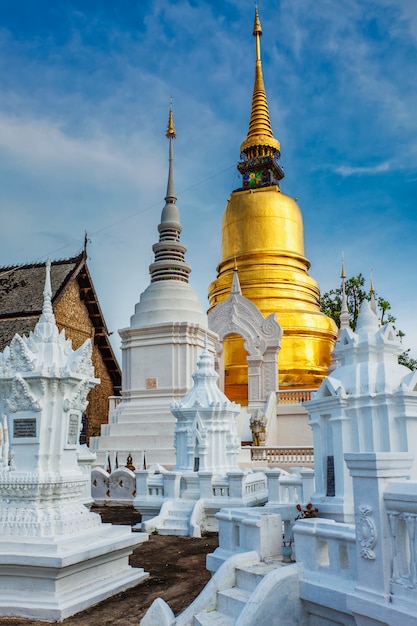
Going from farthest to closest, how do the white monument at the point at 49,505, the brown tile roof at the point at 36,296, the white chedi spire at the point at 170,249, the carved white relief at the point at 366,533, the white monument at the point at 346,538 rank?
the brown tile roof at the point at 36,296
the white chedi spire at the point at 170,249
the white monument at the point at 49,505
the carved white relief at the point at 366,533
the white monument at the point at 346,538

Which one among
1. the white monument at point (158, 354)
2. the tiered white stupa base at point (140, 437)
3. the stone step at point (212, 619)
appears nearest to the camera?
the stone step at point (212, 619)

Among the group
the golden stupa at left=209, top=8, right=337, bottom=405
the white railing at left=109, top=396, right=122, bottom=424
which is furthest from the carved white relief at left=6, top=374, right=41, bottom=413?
the golden stupa at left=209, top=8, right=337, bottom=405

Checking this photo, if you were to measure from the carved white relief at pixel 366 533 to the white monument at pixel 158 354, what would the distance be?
11.7 m

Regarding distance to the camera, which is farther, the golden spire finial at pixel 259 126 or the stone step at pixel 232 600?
the golden spire finial at pixel 259 126

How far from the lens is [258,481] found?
11.9m

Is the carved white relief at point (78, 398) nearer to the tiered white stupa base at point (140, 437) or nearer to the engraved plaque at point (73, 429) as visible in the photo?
the engraved plaque at point (73, 429)

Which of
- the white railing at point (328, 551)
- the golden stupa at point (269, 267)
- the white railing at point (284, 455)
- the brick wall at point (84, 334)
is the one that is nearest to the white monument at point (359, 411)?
the white railing at point (328, 551)

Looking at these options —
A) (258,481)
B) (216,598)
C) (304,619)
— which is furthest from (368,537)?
(258,481)

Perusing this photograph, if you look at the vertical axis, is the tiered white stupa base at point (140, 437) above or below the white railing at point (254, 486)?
above

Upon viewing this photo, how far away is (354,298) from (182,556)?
25693mm

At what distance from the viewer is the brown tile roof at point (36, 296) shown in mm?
25519

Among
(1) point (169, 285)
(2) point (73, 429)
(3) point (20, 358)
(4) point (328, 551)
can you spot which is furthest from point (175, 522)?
(1) point (169, 285)

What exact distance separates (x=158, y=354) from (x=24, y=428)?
10.6m

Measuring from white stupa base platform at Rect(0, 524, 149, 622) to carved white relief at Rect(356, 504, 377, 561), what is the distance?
3.21m
